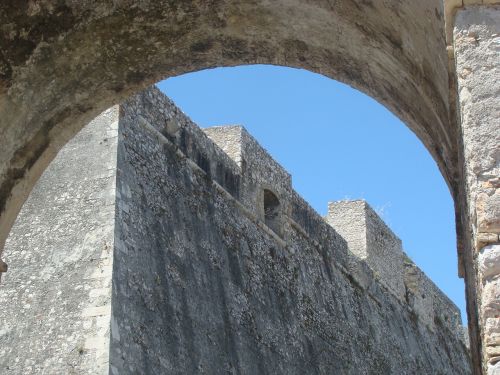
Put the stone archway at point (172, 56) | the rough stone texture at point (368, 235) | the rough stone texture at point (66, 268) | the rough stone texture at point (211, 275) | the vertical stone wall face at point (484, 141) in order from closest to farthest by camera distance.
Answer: the vertical stone wall face at point (484, 141)
the stone archway at point (172, 56)
the rough stone texture at point (66, 268)
the rough stone texture at point (211, 275)
the rough stone texture at point (368, 235)

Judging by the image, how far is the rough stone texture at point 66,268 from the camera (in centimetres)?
1020

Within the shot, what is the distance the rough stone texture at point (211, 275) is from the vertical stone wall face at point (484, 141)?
24.3 ft

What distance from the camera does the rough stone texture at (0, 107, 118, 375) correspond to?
10203mm

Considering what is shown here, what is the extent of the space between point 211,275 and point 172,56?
8.25 meters

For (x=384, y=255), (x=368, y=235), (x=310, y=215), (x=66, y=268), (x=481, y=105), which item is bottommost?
(x=481, y=105)

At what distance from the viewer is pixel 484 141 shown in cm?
299

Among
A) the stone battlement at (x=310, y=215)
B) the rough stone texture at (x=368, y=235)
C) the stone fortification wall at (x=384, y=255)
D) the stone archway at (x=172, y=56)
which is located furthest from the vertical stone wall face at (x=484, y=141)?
the rough stone texture at (x=368, y=235)

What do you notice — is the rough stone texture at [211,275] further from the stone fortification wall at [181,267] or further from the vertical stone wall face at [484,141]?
the vertical stone wall face at [484,141]

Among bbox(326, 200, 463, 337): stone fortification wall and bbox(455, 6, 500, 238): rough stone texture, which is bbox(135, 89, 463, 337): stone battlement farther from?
bbox(455, 6, 500, 238): rough stone texture

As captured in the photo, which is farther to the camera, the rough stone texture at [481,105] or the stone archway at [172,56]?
the stone archway at [172,56]

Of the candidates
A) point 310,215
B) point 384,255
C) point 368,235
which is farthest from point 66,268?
point 384,255

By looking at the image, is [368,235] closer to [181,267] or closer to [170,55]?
[181,267]

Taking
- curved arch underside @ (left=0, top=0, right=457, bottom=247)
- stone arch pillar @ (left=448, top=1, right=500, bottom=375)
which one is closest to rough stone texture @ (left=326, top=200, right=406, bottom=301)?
curved arch underside @ (left=0, top=0, right=457, bottom=247)

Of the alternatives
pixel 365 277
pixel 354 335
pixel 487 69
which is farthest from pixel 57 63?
pixel 365 277
